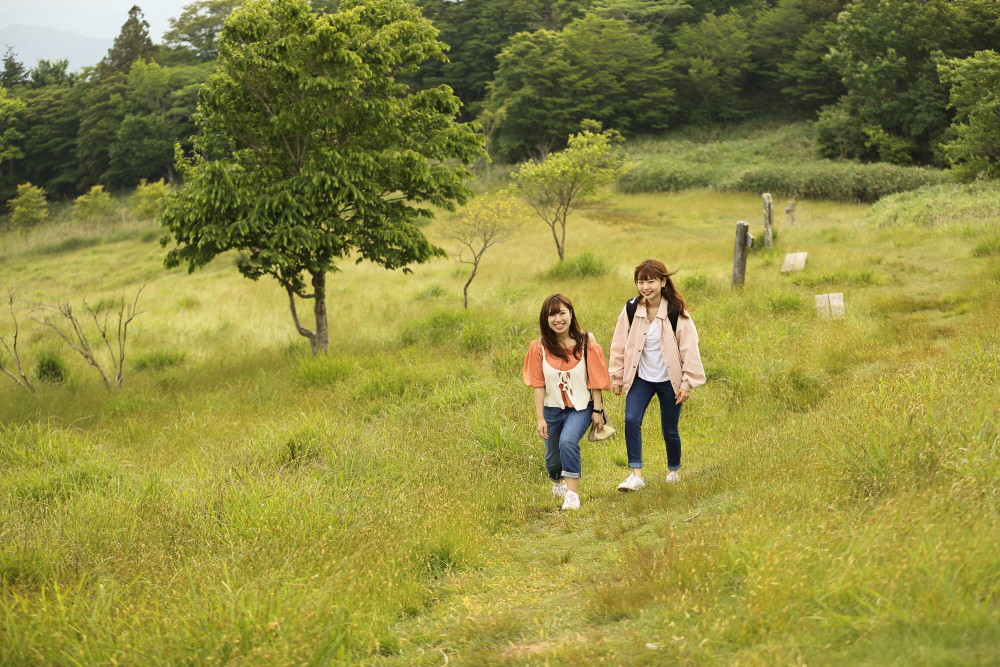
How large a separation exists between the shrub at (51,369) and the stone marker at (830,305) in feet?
43.5

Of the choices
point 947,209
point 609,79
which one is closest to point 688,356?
point 947,209

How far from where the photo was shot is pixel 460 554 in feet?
15.8

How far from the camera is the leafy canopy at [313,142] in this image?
1166cm

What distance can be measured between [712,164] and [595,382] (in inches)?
1545

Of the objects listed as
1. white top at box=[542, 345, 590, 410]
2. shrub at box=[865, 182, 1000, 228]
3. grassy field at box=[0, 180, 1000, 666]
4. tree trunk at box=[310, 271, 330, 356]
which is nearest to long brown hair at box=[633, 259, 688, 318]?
white top at box=[542, 345, 590, 410]

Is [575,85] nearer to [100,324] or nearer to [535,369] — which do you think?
[100,324]

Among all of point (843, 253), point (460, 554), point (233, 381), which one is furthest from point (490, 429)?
point (843, 253)

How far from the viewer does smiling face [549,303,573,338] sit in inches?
209

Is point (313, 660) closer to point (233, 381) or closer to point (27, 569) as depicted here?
point (27, 569)

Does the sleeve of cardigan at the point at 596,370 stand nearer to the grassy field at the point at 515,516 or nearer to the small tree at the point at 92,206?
the grassy field at the point at 515,516

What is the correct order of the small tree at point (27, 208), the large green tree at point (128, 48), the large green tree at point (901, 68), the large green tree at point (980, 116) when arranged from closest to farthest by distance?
the large green tree at point (980, 116) → the large green tree at point (901, 68) → the small tree at point (27, 208) → the large green tree at point (128, 48)

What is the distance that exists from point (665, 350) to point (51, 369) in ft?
40.1

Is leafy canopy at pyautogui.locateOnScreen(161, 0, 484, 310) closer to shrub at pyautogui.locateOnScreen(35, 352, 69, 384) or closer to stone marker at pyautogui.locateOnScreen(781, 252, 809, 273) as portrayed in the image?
shrub at pyautogui.locateOnScreen(35, 352, 69, 384)

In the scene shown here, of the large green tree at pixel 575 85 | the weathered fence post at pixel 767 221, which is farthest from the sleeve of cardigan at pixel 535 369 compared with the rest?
the large green tree at pixel 575 85
